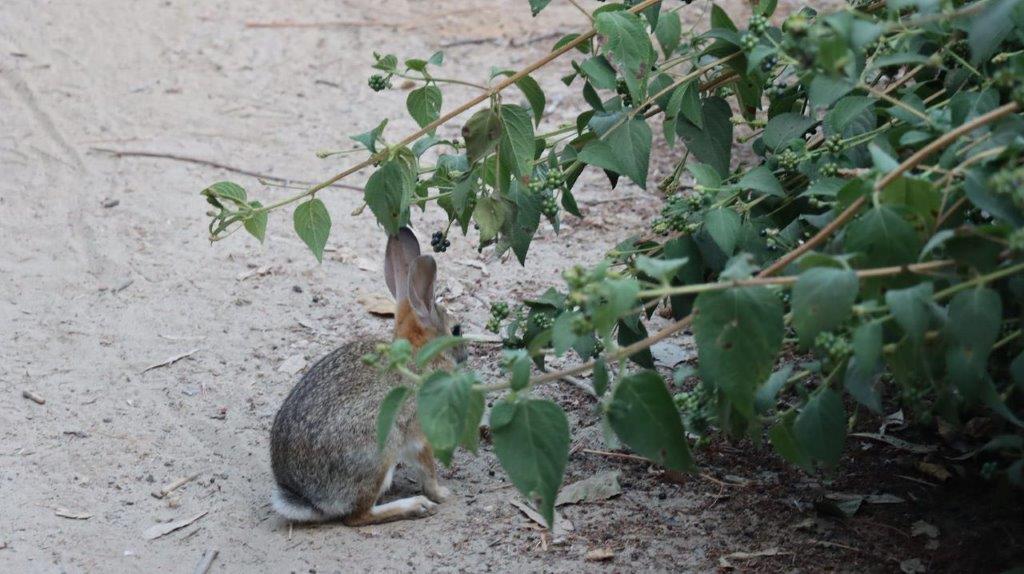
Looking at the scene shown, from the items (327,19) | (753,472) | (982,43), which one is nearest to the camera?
(982,43)

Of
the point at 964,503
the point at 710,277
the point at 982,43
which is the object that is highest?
the point at 982,43

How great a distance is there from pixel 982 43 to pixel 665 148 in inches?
187

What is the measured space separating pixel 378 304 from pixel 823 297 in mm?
3969

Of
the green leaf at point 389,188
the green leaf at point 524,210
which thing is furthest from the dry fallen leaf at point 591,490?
the green leaf at point 389,188

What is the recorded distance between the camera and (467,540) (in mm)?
4383

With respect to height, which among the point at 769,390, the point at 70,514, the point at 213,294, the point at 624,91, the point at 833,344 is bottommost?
the point at 70,514

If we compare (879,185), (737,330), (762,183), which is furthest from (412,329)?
(879,185)

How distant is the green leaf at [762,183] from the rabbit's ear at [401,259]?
1662 mm

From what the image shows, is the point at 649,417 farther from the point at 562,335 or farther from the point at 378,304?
the point at 378,304

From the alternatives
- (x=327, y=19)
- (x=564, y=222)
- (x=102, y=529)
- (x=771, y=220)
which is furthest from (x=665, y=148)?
(x=102, y=529)

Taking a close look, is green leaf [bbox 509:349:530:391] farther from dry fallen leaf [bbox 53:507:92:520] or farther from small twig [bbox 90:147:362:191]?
small twig [bbox 90:147:362:191]

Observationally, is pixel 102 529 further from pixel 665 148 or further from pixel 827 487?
pixel 665 148

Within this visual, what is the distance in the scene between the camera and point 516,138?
3.72m

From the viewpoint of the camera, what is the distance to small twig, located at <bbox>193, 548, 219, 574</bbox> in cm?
421
